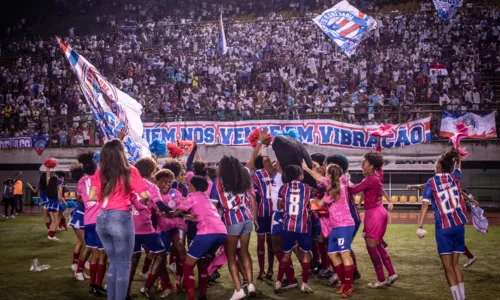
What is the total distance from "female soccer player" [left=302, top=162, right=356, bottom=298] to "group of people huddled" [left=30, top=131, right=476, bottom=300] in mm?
13

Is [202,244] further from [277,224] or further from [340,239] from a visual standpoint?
[340,239]

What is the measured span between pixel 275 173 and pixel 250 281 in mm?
1882

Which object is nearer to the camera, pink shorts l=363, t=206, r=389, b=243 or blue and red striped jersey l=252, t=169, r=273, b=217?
pink shorts l=363, t=206, r=389, b=243

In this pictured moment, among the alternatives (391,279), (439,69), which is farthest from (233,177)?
(439,69)

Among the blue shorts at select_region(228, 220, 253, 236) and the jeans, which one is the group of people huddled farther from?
the jeans

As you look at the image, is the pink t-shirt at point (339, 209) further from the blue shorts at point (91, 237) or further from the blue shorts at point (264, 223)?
the blue shorts at point (91, 237)

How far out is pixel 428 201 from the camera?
25.1 feet

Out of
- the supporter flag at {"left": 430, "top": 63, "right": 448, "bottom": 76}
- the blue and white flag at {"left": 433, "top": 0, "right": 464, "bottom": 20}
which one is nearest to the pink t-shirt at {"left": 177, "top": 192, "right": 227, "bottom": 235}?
the supporter flag at {"left": 430, "top": 63, "right": 448, "bottom": 76}

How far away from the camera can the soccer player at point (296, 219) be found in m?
8.24

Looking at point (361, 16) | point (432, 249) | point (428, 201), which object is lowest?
point (432, 249)

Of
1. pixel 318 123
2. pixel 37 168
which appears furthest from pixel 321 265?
pixel 37 168

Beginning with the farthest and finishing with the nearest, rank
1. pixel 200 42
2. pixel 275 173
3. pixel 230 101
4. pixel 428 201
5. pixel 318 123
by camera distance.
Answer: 1. pixel 200 42
2. pixel 230 101
3. pixel 318 123
4. pixel 275 173
5. pixel 428 201

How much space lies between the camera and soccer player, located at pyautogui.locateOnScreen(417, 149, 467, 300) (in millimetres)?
7281

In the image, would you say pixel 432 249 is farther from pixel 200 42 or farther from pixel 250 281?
pixel 200 42
